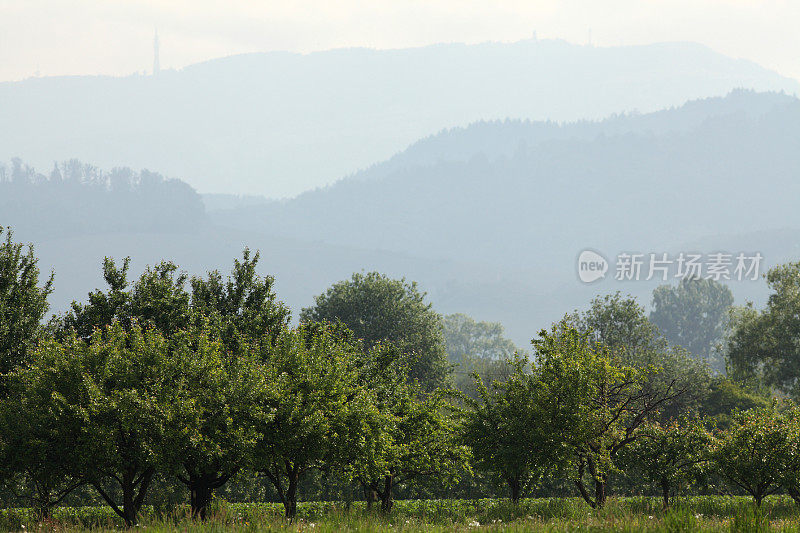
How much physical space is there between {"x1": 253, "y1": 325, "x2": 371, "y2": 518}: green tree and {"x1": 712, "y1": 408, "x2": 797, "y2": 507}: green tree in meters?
14.7

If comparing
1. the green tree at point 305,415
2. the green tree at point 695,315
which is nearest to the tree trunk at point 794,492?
the green tree at point 305,415

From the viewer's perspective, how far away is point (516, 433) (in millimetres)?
29797

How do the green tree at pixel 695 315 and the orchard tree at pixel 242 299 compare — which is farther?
the green tree at pixel 695 315

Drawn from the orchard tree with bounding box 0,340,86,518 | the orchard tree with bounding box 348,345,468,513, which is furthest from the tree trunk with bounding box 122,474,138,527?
the orchard tree with bounding box 348,345,468,513

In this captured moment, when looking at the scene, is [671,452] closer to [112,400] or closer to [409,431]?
[409,431]

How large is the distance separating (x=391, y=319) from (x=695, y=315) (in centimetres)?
14578

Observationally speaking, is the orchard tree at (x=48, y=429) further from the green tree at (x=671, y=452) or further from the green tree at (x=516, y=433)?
the green tree at (x=671, y=452)

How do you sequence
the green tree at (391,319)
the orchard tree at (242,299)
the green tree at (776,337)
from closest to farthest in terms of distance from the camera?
the orchard tree at (242,299)
the green tree at (776,337)
the green tree at (391,319)

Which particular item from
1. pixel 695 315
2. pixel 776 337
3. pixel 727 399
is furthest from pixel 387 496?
pixel 695 315

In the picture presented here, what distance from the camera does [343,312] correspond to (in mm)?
74250

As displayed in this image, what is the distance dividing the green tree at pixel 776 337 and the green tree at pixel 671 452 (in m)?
26.3

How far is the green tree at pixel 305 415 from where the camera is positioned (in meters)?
24.6

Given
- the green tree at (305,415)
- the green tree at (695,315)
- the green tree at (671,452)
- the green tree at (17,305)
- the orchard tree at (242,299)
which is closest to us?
the green tree at (305,415)

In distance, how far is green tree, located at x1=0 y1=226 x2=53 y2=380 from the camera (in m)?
32.7
